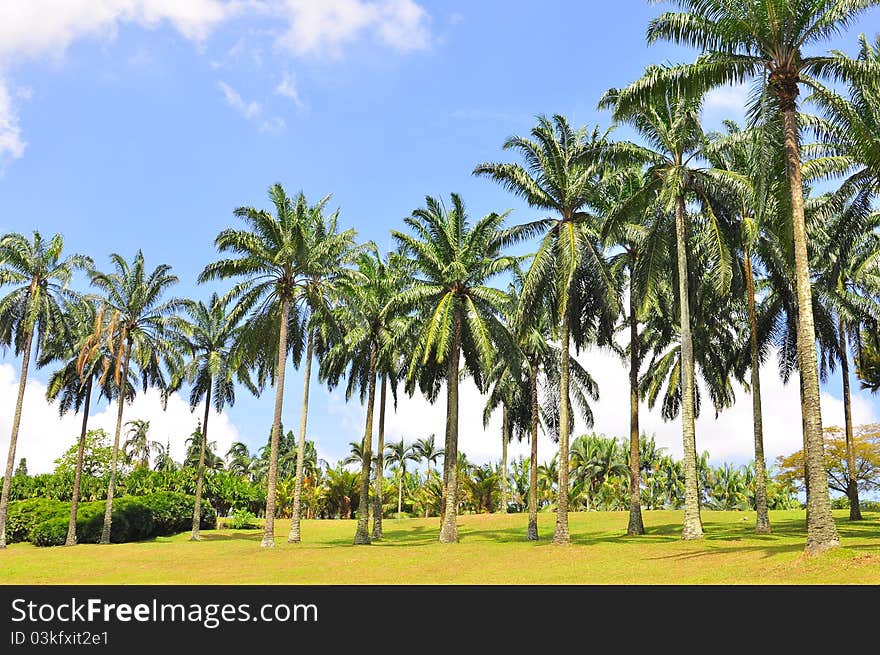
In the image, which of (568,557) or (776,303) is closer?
(568,557)

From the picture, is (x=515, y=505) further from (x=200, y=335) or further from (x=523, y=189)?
(x=523, y=189)

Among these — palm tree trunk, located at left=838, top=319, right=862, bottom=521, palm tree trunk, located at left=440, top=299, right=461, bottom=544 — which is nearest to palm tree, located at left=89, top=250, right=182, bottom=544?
palm tree trunk, located at left=440, top=299, right=461, bottom=544

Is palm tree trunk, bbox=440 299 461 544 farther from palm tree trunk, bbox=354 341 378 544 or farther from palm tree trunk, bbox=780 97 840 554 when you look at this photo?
palm tree trunk, bbox=780 97 840 554

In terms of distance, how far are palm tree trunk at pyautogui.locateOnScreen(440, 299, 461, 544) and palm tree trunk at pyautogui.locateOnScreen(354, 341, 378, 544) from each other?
4582 mm

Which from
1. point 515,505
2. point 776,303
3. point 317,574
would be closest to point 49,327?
point 317,574

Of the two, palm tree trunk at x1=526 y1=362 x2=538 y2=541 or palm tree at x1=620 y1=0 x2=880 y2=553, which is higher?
palm tree at x1=620 y1=0 x2=880 y2=553

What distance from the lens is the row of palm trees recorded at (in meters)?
21.6

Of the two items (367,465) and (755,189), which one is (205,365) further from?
(755,189)

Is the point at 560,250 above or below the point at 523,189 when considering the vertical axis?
below

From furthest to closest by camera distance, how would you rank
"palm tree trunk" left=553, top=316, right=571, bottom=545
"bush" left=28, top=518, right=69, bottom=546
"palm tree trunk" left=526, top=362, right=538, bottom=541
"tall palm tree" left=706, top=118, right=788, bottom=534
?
1. "bush" left=28, top=518, right=69, bottom=546
2. "palm tree trunk" left=526, top=362, right=538, bottom=541
3. "palm tree trunk" left=553, top=316, right=571, bottom=545
4. "tall palm tree" left=706, top=118, right=788, bottom=534

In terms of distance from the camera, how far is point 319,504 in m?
74.4

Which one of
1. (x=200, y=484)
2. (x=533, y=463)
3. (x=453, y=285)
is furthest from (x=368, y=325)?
(x=200, y=484)

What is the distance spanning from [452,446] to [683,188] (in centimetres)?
1555

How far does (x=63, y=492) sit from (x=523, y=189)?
41474mm
